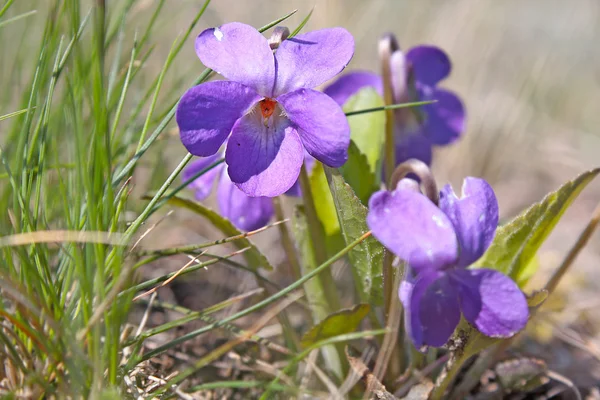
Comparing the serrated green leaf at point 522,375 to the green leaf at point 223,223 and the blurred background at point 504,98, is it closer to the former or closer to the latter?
the blurred background at point 504,98

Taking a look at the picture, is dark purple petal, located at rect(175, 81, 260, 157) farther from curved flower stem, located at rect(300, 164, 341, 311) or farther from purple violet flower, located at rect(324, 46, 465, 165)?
purple violet flower, located at rect(324, 46, 465, 165)

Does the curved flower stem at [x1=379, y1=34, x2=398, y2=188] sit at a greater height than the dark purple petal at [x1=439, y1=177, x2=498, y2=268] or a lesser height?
greater

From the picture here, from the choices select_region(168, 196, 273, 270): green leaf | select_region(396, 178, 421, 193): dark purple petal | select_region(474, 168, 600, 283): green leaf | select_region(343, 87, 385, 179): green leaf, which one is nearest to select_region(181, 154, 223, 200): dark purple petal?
select_region(168, 196, 273, 270): green leaf

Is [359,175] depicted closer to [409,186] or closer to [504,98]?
[409,186]

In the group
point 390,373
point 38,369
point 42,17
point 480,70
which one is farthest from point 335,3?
point 38,369

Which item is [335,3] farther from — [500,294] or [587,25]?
[500,294]

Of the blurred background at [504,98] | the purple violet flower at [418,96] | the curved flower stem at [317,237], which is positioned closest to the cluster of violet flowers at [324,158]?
the curved flower stem at [317,237]
